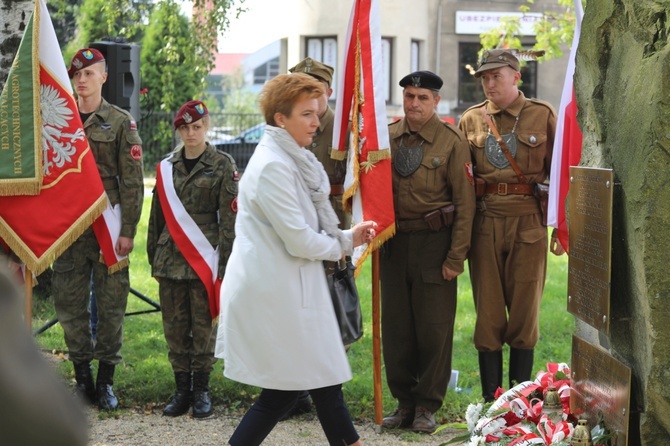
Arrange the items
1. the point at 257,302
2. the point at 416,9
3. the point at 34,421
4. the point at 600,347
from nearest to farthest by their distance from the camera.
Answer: the point at 34,421 < the point at 600,347 < the point at 257,302 < the point at 416,9

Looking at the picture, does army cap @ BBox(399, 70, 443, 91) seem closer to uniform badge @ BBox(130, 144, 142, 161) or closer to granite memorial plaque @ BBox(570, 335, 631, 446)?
uniform badge @ BBox(130, 144, 142, 161)

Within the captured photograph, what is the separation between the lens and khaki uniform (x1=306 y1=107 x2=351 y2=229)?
6.23 metres

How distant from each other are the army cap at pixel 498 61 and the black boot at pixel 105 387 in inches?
114

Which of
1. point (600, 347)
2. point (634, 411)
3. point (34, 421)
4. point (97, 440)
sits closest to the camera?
point (34, 421)

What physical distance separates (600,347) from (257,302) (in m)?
1.49

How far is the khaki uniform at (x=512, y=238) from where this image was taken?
19.1 feet

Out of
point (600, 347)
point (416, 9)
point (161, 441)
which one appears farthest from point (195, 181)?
point (416, 9)

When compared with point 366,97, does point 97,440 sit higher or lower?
lower

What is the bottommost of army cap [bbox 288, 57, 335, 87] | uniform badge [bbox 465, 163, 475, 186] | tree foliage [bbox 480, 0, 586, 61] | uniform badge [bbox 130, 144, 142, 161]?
uniform badge [bbox 465, 163, 475, 186]

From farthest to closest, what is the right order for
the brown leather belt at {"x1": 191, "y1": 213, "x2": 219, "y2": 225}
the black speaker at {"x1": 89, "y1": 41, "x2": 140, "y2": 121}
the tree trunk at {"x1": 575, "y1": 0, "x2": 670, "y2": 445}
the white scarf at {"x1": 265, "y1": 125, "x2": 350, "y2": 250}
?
the black speaker at {"x1": 89, "y1": 41, "x2": 140, "y2": 121}, the brown leather belt at {"x1": 191, "y1": 213, "x2": 219, "y2": 225}, the white scarf at {"x1": 265, "y1": 125, "x2": 350, "y2": 250}, the tree trunk at {"x1": 575, "y1": 0, "x2": 670, "y2": 445}

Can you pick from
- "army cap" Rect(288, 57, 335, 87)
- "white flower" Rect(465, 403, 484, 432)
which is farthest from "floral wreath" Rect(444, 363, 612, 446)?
"army cap" Rect(288, 57, 335, 87)

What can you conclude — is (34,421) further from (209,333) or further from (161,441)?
(209,333)

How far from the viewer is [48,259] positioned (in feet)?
19.8

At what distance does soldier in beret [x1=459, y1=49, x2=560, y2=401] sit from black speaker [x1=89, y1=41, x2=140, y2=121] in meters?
3.55
